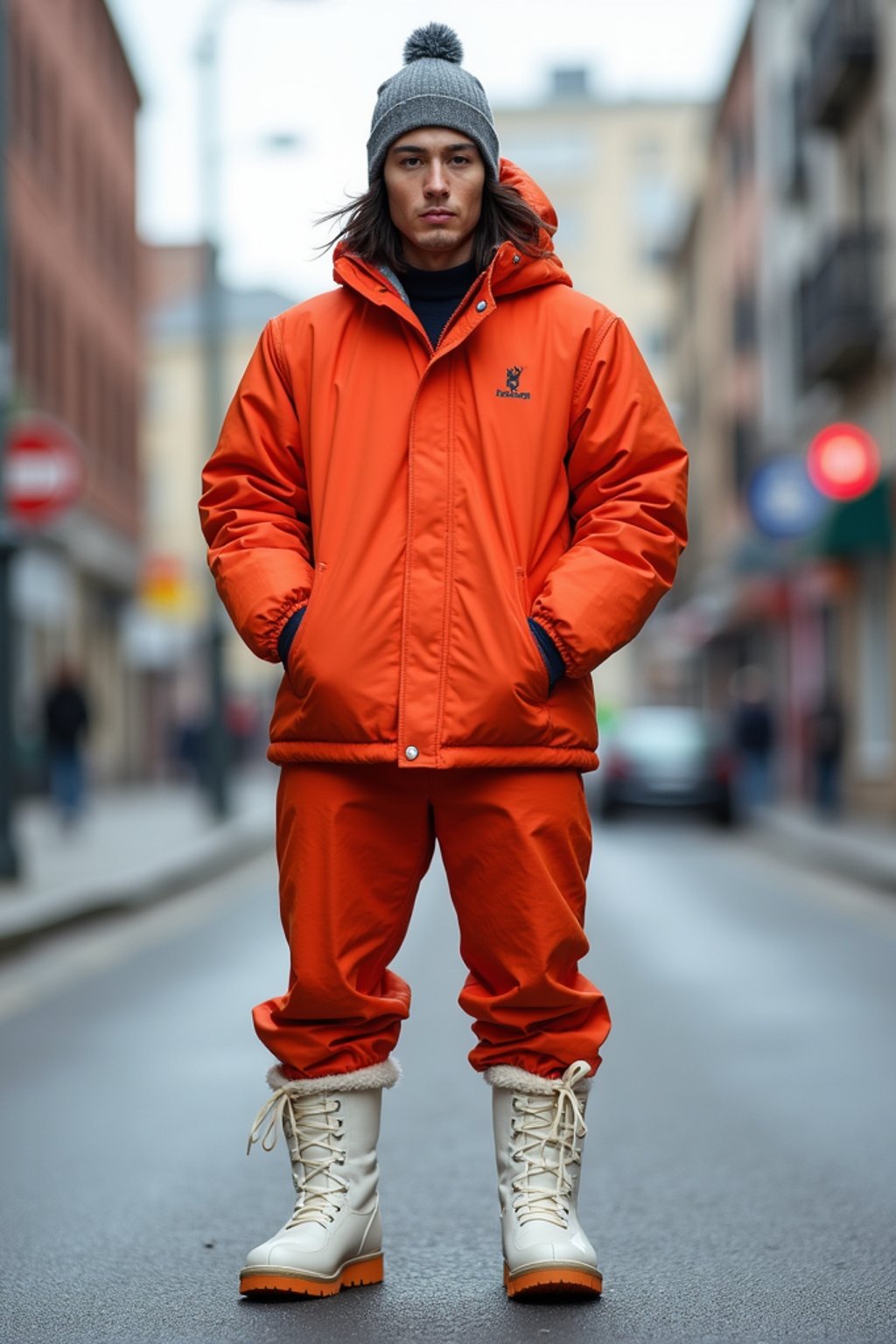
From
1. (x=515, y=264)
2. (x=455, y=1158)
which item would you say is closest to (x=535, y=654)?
(x=515, y=264)

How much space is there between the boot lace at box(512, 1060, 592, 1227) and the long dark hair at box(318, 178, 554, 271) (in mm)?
1381

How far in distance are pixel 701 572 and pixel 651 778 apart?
27348 mm

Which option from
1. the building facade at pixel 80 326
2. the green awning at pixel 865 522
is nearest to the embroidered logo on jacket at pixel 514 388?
the green awning at pixel 865 522

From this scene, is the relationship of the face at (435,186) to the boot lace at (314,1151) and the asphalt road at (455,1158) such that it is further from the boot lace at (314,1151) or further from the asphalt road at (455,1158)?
the asphalt road at (455,1158)

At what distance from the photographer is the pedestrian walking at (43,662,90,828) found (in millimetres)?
21250

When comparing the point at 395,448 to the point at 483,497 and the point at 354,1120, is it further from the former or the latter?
the point at 354,1120

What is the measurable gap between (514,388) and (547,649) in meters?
0.45

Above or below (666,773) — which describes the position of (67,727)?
above

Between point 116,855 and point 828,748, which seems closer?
point 116,855

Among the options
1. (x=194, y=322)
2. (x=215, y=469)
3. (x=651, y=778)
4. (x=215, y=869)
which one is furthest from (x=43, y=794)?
(x=194, y=322)

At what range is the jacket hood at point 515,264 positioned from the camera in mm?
3662

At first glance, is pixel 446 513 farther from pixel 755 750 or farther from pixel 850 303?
pixel 755 750

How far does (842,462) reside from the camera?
75.8ft

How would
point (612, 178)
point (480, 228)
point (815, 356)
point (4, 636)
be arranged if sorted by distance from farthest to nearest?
point (612, 178), point (815, 356), point (4, 636), point (480, 228)
